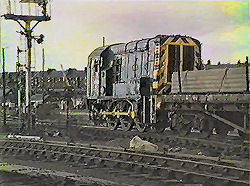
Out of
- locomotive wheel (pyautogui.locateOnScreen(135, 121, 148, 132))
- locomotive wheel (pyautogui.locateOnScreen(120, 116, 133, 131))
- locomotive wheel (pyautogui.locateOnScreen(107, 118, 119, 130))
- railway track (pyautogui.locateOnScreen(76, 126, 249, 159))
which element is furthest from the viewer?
locomotive wheel (pyautogui.locateOnScreen(107, 118, 119, 130))

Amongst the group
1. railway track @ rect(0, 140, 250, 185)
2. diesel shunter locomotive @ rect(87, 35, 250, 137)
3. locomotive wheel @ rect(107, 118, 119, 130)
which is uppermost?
diesel shunter locomotive @ rect(87, 35, 250, 137)

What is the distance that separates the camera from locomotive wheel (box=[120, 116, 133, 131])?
14070 mm

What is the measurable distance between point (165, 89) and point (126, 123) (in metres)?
2.50

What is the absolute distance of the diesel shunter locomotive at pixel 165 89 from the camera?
10.3 m

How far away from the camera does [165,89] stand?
12.5 metres

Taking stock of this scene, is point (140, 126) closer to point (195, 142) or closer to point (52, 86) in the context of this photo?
point (195, 142)

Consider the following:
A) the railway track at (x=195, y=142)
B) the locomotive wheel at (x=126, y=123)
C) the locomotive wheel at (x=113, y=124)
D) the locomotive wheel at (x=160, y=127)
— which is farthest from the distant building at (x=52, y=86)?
the locomotive wheel at (x=160, y=127)

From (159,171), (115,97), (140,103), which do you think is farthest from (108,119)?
(159,171)

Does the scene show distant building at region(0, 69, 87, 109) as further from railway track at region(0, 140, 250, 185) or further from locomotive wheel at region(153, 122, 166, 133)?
locomotive wheel at region(153, 122, 166, 133)

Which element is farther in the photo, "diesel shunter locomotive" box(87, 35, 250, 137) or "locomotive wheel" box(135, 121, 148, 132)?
"locomotive wheel" box(135, 121, 148, 132)

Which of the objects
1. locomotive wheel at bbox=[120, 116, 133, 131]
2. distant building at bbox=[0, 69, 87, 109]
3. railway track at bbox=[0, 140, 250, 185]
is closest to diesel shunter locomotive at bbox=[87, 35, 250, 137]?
locomotive wheel at bbox=[120, 116, 133, 131]

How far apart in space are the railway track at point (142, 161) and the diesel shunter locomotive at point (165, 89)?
2.11m

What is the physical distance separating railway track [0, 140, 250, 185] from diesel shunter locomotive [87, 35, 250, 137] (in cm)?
211

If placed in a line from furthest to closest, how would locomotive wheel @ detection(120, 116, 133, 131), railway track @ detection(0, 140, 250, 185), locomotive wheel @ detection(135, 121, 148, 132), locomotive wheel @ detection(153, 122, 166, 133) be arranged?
locomotive wheel @ detection(120, 116, 133, 131)
locomotive wheel @ detection(135, 121, 148, 132)
locomotive wheel @ detection(153, 122, 166, 133)
railway track @ detection(0, 140, 250, 185)
